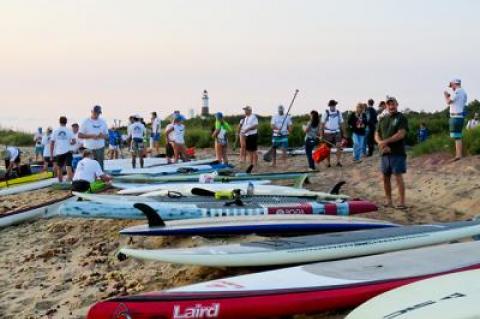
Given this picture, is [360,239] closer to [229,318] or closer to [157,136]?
[229,318]

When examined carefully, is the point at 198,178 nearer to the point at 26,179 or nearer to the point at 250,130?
the point at 250,130

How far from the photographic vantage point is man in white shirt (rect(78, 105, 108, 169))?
419 inches

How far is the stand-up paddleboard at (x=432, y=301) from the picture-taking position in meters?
2.95

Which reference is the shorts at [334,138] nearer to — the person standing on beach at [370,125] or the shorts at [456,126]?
the person standing on beach at [370,125]

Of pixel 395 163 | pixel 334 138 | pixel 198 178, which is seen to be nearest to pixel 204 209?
pixel 395 163

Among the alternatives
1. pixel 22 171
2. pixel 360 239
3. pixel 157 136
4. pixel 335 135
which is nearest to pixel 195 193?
pixel 360 239

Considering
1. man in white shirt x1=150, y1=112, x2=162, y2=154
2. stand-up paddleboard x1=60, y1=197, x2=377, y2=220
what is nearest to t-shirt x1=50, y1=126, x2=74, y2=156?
stand-up paddleboard x1=60, y1=197, x2=377, y2=220

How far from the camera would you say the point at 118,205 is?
21.8ft

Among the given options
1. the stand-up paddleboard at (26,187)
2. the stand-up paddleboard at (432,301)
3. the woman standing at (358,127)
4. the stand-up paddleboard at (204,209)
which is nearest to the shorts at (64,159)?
the stand-up paddleboard at (26,187)

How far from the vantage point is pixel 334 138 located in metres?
12.5

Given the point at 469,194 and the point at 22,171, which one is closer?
the point at 469,194

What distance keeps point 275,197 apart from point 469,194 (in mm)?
2527

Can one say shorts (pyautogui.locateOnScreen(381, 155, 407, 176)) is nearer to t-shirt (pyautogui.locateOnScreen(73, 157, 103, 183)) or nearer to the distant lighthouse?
t-shirt (pyautogui.locateOnScreen(73, 157, 103, 183))

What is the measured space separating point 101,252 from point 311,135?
22.9 ft
